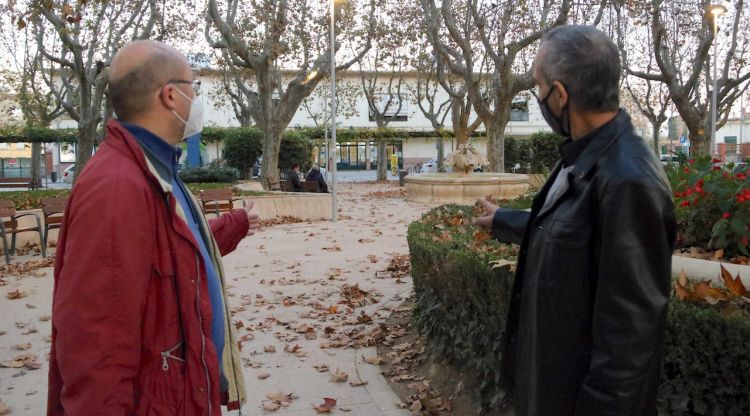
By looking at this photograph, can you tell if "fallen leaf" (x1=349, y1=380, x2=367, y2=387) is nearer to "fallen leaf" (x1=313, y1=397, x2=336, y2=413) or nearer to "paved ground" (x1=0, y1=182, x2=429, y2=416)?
"paved ground" (x1=0, y1=182, x2=429, y2=416)

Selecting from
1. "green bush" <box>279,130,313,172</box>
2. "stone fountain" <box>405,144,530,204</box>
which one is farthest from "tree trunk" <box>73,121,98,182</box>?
"green bush" <box>279,130,313,172</box>

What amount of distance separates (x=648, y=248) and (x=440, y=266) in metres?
2.94

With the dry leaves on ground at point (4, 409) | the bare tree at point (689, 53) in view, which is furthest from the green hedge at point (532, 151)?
the dry leaves on ground at point (4, 409)

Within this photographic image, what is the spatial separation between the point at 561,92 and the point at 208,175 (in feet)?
60.9

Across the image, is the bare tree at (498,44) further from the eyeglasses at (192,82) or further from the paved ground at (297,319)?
the eyeglasses at (192,82)

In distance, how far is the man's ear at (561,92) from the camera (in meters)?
1.91

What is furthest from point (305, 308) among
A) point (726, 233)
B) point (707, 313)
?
point (707, 313)

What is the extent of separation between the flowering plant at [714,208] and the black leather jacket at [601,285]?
269 cm

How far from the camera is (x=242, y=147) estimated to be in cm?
3244

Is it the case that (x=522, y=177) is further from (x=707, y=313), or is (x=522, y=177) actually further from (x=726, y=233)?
(x=707, y=313)

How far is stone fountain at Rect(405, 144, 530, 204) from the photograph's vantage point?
19594 mm

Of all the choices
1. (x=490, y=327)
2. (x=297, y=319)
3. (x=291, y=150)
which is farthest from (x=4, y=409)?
(x=291, y=150)

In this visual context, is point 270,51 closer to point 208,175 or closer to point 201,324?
point 208,175

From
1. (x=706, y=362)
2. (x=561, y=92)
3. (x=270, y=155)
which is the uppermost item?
(x=270, y=155)
